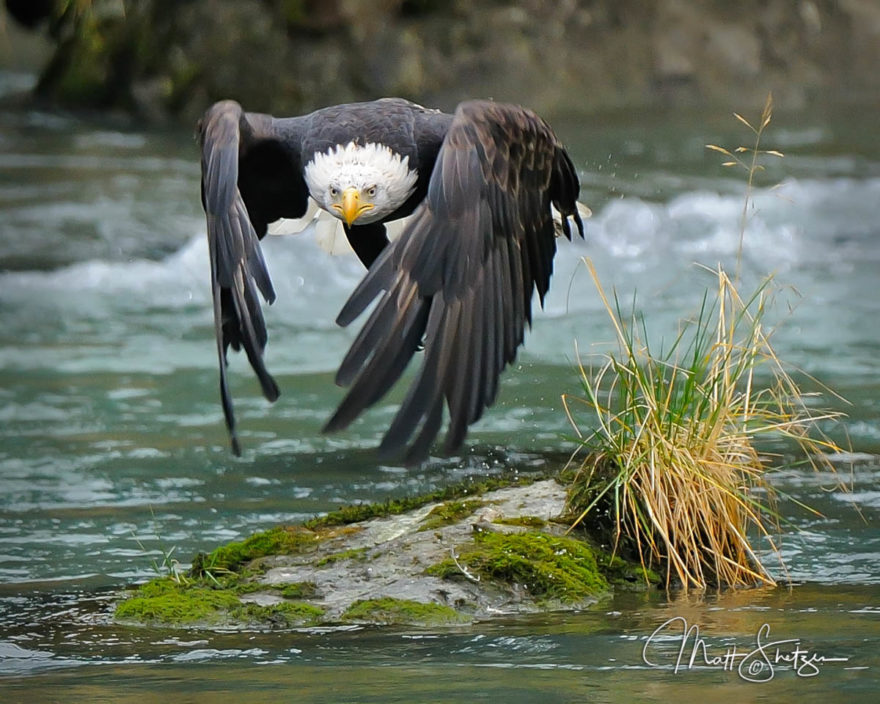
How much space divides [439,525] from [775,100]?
1155 cm

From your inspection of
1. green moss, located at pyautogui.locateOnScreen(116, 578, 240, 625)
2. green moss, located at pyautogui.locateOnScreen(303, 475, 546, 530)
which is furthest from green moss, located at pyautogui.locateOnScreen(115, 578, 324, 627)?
green moss, located at pyautogui.locateOnScreen(303, 475, 546, 530)

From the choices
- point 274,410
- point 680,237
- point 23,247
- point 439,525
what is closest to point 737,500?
point 439,525

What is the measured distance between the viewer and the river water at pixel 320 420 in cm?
364

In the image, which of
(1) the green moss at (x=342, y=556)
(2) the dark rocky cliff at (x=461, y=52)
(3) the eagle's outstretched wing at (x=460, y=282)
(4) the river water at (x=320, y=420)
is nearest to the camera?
(3) the eagle's outstretched wing at (x=460, y=282)

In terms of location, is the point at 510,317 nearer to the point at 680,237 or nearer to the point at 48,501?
the point at 48,501

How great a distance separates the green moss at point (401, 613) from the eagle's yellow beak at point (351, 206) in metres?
1.24

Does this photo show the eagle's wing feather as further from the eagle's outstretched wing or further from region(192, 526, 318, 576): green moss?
region(192, 526, 318, 576): green moss

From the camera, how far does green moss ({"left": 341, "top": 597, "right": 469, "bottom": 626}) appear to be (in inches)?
158

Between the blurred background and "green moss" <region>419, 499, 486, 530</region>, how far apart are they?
0.53 m

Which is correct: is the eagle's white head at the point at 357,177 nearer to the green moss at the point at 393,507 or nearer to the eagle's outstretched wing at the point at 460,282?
the eagle's outstretched wing at the point at 460,282

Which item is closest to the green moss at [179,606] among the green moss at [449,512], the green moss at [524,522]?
the green moss at [449,512]
